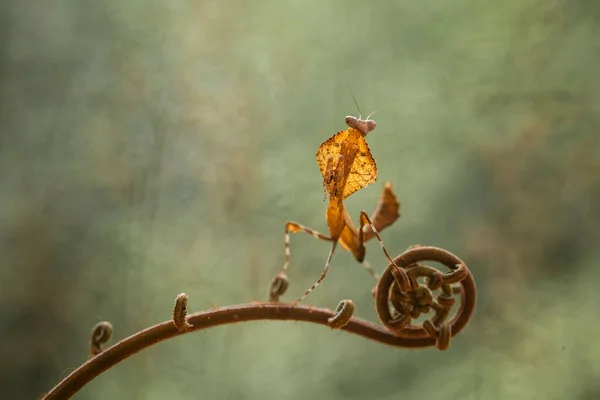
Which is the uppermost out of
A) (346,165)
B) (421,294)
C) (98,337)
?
(346,165)

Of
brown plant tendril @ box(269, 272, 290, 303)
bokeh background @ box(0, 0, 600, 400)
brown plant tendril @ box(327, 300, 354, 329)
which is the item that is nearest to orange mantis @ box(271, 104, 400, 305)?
brown plant tendril @ box(269, 272, 290, 303)

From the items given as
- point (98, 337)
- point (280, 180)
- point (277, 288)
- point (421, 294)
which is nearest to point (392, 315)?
point (421, 294)

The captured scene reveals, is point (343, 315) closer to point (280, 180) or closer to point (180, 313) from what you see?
point (180, 313)

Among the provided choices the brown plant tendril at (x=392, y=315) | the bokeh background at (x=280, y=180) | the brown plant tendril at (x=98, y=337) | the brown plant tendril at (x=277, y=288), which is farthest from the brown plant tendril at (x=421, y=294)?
the bokeh background at (x=280, y=180)

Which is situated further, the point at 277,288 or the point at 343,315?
the point at 277,288

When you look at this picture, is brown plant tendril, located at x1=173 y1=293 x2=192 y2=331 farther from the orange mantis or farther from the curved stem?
the orange mantis

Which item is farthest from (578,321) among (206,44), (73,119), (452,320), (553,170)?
(73,119)

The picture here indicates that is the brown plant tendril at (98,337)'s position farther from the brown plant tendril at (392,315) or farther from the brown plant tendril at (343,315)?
the brown plant tendril at (343,315)
